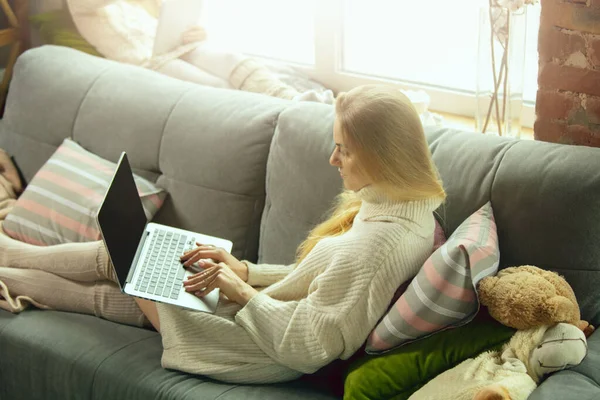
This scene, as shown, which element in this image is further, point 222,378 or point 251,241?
point 251,241

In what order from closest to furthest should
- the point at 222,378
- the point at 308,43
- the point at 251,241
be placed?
the point at 222,378 → the point at 251,241 → the point at 308,43

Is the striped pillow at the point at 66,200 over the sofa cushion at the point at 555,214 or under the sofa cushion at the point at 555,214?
under

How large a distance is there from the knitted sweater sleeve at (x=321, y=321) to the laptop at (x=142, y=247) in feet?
0.56

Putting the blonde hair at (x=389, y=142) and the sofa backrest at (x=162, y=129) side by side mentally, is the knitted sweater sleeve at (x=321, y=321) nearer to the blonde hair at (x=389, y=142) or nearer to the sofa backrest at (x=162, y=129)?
the blonde hair at (x=389, y=142)

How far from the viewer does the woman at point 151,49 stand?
3.08m

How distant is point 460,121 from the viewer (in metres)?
2.99

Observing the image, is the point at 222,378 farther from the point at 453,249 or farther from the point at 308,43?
the point at 308,43

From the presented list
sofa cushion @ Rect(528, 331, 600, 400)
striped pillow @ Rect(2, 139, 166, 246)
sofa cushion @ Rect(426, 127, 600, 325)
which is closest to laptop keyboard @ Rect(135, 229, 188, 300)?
striped pillow @ Rect(2, 139, 166, 246)

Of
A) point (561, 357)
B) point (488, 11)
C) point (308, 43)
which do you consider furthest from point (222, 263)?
point (308, 43)

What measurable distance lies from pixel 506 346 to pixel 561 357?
0.37 feet

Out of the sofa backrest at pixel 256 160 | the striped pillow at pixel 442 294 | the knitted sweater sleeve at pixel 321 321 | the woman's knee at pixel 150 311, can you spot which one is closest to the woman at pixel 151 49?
the sofa backrest at pixel 256 160

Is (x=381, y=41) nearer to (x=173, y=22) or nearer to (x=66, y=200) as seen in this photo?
(x=173, y=22)

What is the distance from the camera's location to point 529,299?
177cm

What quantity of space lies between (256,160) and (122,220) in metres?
0.45
